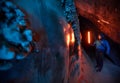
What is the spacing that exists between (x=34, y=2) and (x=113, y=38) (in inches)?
243

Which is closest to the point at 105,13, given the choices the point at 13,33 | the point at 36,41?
the point at 36,41

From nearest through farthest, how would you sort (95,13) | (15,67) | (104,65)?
1. (15,67)
2. (95,13)
3. (104,65)

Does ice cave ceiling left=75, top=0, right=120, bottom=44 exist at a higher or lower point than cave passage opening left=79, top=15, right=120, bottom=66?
higher

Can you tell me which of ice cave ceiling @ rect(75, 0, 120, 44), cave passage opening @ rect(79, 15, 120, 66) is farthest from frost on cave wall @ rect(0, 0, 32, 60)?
cave passage opening @ rect(79, 15, 120, 66)

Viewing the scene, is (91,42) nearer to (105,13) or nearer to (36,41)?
(105,13)

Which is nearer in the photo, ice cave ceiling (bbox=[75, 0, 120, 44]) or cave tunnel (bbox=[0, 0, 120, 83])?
cave tunnel (bbox=[0, 0, 120, 83])

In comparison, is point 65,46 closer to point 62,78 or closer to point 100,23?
point 62,78

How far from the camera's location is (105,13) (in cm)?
812

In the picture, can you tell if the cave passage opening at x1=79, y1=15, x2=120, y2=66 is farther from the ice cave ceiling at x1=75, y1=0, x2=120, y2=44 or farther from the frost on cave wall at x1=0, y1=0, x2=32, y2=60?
the frost on cave wall at x1=0, y1=0, x2=32, y2=60

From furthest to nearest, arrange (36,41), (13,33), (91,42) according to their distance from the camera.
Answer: (91,42) < (36,41) < (13,33)

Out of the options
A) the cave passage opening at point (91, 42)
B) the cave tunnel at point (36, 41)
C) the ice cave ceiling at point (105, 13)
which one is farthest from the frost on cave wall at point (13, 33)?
the cave passage opening at point (91, 42)

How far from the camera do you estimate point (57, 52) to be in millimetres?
3691

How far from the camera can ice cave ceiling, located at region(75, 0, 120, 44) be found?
789 cm

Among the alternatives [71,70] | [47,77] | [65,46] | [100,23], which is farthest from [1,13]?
Result: [100,23]
